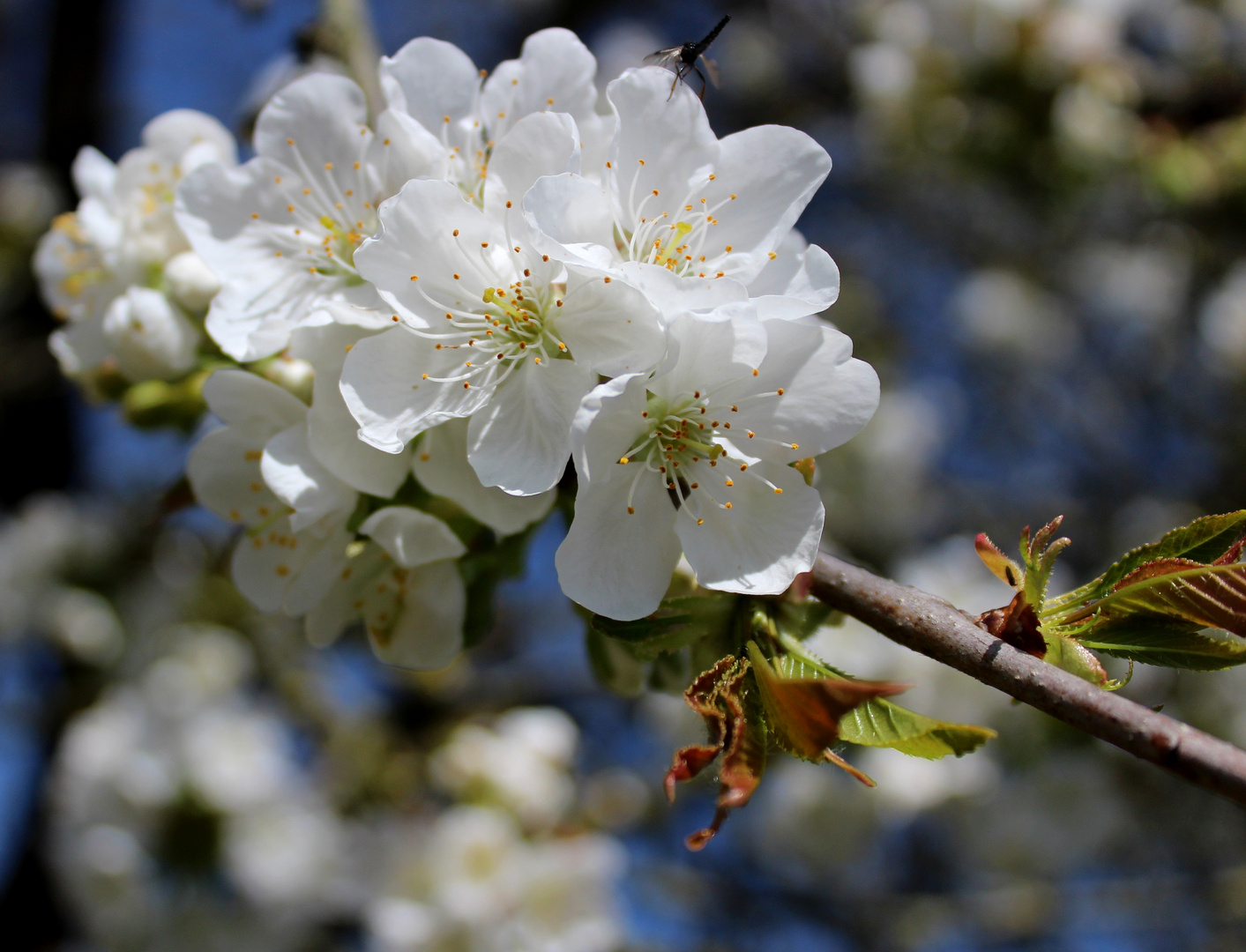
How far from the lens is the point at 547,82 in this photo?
1.41 meters

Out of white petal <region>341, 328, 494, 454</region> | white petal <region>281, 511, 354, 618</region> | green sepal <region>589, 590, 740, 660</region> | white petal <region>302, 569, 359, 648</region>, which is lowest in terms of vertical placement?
white petal <region>302, 569, 359, 648</region>

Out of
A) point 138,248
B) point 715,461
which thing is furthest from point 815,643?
point 138,248

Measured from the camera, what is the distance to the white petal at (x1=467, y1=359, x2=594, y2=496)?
1.17 meters

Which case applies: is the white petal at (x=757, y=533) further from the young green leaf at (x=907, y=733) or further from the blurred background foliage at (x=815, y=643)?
the blurred background foliage at (x=815, y=643)

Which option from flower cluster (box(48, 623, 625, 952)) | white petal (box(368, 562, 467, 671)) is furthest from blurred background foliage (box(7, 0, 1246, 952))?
white petal (box(368, 562, 467, 671))

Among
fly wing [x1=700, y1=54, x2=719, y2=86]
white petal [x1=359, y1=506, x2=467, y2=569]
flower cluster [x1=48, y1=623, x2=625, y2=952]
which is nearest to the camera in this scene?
white petal [x1=359, y1=506, x2=467, y2=569]

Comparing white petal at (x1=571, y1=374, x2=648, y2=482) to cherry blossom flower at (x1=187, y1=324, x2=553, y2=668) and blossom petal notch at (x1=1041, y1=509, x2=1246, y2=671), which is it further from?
blossom petal notch at (x1=1041, y1=509, x2=1246, y2=671)

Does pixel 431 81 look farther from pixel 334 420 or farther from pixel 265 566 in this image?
pixel 265 566

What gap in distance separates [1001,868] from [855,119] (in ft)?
11.9

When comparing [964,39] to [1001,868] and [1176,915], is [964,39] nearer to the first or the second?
[1001,868]

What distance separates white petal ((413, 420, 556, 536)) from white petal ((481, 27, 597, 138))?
502mm

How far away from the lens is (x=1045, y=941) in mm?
3539

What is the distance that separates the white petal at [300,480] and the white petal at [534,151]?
0.45 meters

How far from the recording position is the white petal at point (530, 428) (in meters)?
1.17
